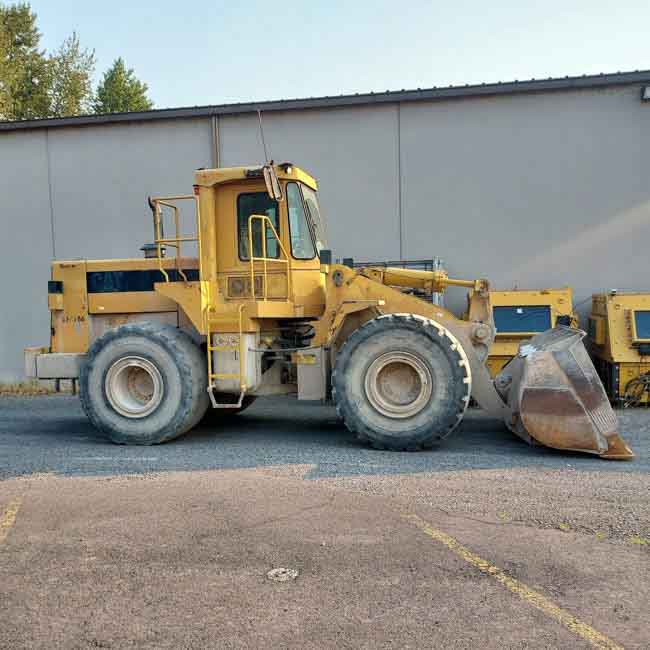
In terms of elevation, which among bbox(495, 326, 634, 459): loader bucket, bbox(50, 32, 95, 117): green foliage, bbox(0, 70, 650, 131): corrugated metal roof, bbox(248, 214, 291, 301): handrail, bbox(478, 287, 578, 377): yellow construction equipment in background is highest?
bbox(50, 32, 95, 117): green foliage

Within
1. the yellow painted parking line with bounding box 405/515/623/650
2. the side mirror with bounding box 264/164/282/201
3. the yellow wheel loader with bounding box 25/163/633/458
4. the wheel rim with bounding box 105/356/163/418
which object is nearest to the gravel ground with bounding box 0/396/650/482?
the yellow wheel loader with bounding box 25/163/633/458

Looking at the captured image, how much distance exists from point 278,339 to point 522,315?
4619 millimetres

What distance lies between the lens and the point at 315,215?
7.82 m

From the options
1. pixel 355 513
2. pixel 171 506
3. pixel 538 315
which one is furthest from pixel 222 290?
pixel 538 315

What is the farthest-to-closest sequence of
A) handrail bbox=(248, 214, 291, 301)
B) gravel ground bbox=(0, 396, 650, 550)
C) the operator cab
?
the operator cab, handrail bbox=(248, 214, 291, 301), gravel ground bbox=(0, 396, 650, 550)

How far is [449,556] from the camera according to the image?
3961 mm

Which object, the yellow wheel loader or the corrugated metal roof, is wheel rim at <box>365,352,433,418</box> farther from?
the corrugated metal roof

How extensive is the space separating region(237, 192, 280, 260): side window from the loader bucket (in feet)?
10.4

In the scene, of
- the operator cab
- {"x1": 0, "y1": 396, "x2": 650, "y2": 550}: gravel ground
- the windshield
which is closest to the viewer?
{"x1": 0, "y1": 396, "x2": 650, "y2": 550}: gravel ground

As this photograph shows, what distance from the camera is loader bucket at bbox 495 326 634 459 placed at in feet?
20.5

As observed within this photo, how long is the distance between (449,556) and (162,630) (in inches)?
70.0

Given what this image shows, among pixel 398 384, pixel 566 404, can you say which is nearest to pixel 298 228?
pixel 398 384

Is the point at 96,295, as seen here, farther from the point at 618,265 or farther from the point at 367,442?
the point at 618,265

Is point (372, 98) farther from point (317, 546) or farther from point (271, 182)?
point (317, 546)
